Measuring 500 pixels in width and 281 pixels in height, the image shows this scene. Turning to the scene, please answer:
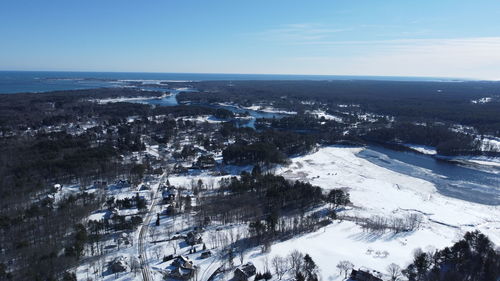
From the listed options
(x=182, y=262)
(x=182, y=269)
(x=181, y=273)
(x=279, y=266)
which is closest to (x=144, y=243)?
(x=182, y=262)

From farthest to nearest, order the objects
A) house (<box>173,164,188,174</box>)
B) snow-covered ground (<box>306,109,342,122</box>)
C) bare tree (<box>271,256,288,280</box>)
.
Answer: snow-covered ground (<box>306,109,342,122</box>) → house (<box>173,164,188,174</box>) → bare tree (<box>271,256,288,280</box>)

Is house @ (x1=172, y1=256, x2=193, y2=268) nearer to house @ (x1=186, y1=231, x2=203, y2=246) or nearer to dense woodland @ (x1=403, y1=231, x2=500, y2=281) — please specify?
house @ (x1=186, y1=231, x2=203, y2=246)

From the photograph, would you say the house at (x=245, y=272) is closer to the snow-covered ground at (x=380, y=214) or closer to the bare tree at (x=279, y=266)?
the snow-covered ground at (x=380, y=214)

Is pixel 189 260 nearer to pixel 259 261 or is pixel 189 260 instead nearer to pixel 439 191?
pixel 259 261

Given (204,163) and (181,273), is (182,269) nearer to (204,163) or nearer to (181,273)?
(181,273)

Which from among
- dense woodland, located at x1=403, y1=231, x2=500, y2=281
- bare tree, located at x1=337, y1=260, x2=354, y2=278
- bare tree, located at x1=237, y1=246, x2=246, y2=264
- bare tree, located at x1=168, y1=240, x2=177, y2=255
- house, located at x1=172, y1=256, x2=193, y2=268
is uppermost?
dense woodland, located at x1=403, y1=231, x2=500, y2=281

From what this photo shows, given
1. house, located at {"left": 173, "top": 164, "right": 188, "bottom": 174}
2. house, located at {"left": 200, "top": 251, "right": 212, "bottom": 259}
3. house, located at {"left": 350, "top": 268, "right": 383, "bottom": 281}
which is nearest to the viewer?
house, located at {"left": 350, "top": 268, "right": 383, "bottom": 281}

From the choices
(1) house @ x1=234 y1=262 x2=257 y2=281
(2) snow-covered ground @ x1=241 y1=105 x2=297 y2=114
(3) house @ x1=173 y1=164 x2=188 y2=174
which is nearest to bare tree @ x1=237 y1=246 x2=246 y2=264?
(1) house @ x1=234 y1=262 x2=257 y2=281
